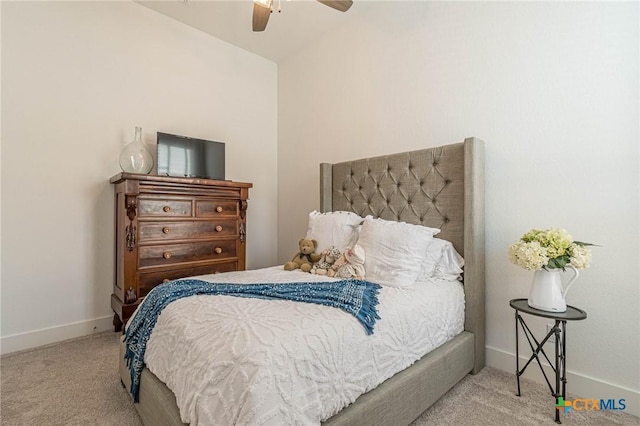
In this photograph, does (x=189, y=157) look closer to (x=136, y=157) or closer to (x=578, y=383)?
(x=136, y=157)

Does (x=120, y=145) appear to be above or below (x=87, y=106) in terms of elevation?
below

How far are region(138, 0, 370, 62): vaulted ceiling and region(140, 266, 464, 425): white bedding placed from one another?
106 inches

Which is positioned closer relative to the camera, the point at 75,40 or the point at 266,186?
the point at 75,40

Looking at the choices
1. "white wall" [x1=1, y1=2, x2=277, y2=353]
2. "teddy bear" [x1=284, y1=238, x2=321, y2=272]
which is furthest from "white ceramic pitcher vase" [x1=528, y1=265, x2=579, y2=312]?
"white wall" [x1=1, y1=2, x2=277, y2=353]

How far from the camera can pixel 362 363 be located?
1.17m

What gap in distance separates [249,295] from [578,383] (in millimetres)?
1894

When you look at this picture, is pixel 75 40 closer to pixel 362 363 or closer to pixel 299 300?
pixel 299 300

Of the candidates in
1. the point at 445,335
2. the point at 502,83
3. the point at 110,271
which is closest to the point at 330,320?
the point at 445,335

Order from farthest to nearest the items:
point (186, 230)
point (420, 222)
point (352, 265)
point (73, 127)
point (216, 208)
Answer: point (216, 208)
point (186, 230)
point (73, 127)
point (420, 222)
point (352, 265)

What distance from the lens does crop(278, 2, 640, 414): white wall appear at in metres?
1.57

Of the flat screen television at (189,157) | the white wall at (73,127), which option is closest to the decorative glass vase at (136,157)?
the flat screen television at (189,157)

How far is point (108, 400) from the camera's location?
162cm

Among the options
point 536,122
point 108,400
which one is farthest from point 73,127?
point 536,122

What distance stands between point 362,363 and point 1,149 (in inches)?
115
